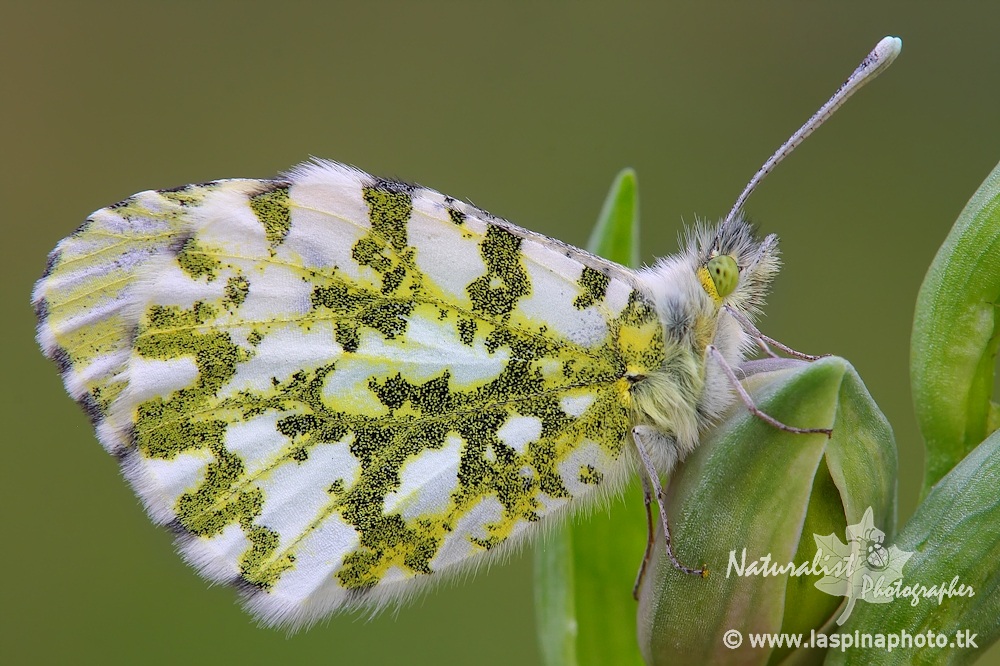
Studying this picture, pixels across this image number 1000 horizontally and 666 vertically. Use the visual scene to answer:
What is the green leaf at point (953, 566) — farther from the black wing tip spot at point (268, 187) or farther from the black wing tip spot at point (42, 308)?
the black wing tip spot at point (42, 308)

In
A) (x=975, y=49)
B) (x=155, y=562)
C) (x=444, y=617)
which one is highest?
(x=975, y=49)

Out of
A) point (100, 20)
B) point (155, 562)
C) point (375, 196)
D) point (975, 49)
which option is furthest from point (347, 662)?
point (975, 49)

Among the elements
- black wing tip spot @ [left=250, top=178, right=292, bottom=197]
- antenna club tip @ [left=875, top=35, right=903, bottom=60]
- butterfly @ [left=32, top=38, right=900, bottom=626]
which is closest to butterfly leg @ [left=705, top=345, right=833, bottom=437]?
butterfly @ [left=32, top=38, right=900, bottom=626]

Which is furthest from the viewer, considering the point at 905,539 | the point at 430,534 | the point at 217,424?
the point at 217,424

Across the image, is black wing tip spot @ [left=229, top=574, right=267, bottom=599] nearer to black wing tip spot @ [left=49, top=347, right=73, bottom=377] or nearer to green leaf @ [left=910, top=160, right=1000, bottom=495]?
black wing tip spot @ [left=49, top=347, right=73, bottom=377]

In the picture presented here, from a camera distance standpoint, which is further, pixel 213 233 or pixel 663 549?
pixel 213 233

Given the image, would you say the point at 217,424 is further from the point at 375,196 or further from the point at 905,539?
the point at 905,539

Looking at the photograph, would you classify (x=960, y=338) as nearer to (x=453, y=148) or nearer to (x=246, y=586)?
(x=246, y=586)
